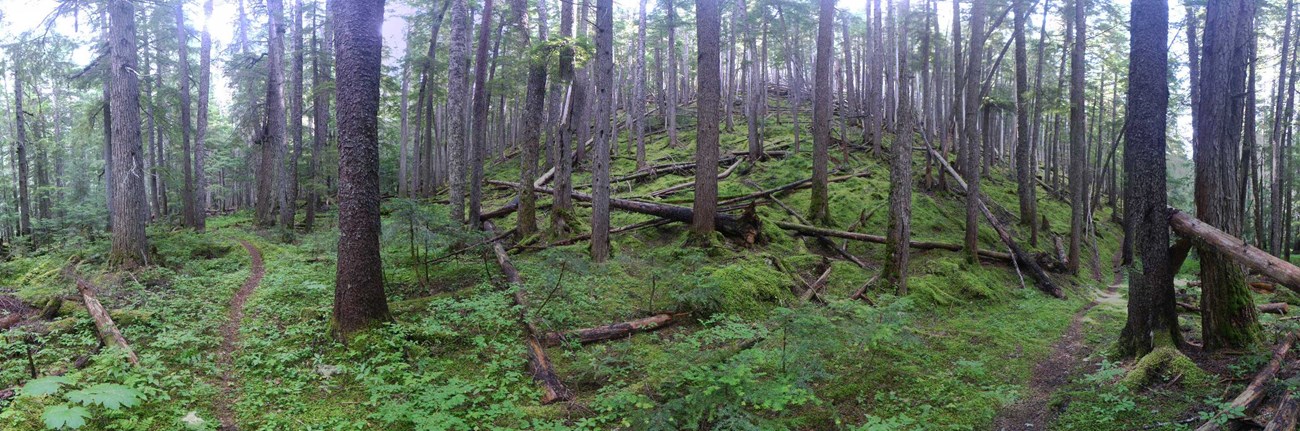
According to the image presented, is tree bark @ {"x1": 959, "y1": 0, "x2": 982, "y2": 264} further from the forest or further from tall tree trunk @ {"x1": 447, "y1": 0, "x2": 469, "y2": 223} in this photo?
tall tree trunk @ {"x1": 447, "y1": 0, "x2": 469, "y2": 223}

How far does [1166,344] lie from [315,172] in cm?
2220

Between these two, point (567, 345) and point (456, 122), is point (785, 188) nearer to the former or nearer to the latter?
point (456, 122)

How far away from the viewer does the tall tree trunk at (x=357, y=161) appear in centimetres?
612

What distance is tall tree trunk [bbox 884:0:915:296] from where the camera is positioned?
32.0 ft

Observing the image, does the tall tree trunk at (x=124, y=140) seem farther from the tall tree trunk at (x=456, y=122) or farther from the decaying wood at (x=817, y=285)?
the decaying wood at (x=817, y=285)

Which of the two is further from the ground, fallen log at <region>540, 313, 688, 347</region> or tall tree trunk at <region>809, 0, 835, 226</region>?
tall tree trunk at <region>809, 0, 835, 226</region>

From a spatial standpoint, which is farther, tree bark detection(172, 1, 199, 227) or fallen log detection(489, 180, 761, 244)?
tree bark detection(172, 1, 199, 227)

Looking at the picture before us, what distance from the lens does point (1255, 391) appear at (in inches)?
164

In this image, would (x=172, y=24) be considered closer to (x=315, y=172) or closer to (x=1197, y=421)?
(x=315, y=172)

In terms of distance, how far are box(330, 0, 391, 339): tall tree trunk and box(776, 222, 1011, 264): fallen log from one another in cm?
964

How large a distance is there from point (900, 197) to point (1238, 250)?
198 inches

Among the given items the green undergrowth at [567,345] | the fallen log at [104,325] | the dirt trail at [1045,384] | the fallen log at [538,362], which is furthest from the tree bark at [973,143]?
the fallen log at [104,325]

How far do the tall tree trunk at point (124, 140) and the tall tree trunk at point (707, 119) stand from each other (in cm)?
1086

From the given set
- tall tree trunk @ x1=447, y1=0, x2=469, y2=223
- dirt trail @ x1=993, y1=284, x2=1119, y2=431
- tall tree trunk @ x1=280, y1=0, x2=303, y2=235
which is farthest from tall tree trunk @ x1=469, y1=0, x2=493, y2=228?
dirt trail @ x1=993, y1=284, x2=1119, y2=431
